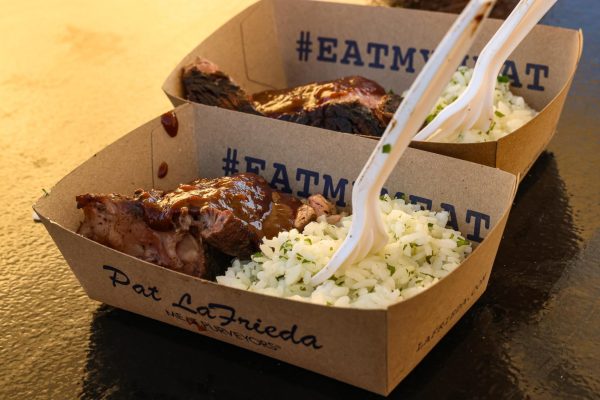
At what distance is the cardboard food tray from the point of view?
7.75 feet

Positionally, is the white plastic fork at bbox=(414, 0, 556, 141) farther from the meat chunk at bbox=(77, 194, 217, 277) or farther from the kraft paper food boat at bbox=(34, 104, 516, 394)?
the meat chunk at bbox=(77, 194, 217, 277)

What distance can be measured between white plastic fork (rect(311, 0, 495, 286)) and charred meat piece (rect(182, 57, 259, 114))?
83 centimetres

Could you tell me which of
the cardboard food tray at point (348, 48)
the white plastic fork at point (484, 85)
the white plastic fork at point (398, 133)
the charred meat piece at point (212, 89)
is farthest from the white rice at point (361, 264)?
the cardboard food tray at point (348, 48)

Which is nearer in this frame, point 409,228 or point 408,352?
point 408,352

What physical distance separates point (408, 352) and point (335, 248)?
12.2 inches

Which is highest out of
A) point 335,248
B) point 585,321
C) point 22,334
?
point 335,248

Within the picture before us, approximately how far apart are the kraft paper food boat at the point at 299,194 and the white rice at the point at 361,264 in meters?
0.09

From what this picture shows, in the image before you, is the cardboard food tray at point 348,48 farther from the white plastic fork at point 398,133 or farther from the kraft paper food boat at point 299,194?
the white plastic fork at point 398,133

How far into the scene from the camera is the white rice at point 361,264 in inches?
59.5

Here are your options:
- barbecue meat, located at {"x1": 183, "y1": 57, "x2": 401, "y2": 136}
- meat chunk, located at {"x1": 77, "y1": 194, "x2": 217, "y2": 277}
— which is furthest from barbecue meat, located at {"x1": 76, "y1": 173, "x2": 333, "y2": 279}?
barbecue meat, located at {"x1": 183, "y1": 57, "x2": 401, "y2": 136}

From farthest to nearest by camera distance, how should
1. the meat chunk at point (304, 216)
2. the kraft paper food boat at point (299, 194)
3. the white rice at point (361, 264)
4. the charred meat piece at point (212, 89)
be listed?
the charred meat piece at point (212, 89), the meat chunk at point (304, 216), the white rice at point (361, 264), the kraft paper food boat at point (299, 194)

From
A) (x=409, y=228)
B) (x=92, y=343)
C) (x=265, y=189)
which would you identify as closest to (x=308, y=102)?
(x=265, y=189)

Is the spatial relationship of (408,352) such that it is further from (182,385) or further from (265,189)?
(265,189)

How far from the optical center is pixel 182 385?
1.53m
